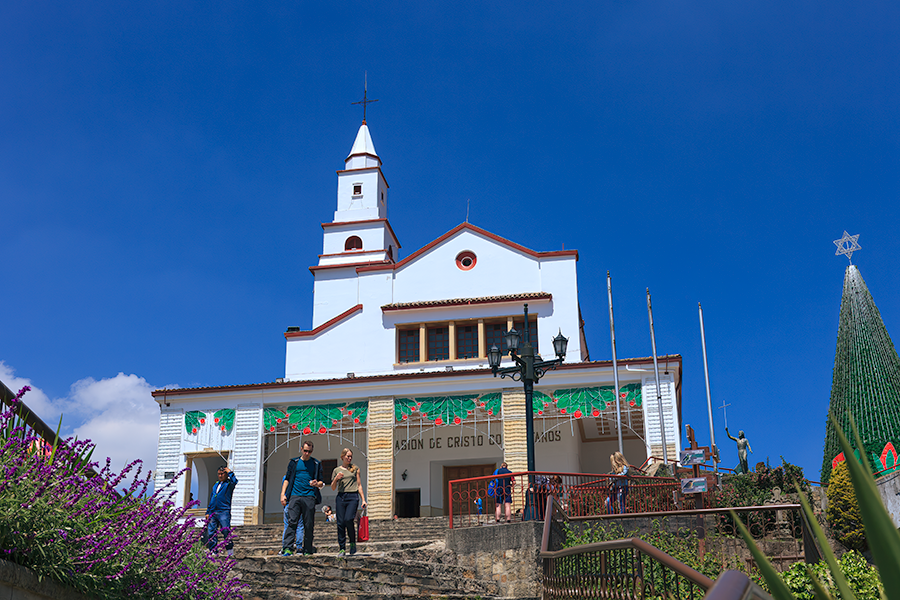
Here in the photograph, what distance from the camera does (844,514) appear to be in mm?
15305

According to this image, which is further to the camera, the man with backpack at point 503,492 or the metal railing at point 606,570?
the man with backpack at point 503,492

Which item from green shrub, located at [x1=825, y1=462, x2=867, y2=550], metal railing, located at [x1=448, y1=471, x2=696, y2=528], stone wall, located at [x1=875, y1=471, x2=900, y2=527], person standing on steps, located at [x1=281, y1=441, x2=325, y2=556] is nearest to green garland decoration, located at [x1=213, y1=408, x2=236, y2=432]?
metal railing, located at [x1=448, y1=471, x2=696, y2=528]

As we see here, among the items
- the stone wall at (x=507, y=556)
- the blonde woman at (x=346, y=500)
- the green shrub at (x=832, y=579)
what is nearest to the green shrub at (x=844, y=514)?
the green shrub at (x=832, y=579)

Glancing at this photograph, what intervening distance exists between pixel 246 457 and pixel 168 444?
7.45 feet

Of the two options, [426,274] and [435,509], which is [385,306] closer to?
[426,274]

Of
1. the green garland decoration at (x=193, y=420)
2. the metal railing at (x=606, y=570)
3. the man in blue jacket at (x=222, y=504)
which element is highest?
the green garland decoration at (x=193, y=420)

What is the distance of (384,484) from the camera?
67.9 feet

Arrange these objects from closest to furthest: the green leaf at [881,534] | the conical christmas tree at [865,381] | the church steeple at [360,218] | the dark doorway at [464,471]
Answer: the green leaf at [881,534] < the conical christmas tree at [865,381] < the dark doorway at [464,471] < the church steeple at [360,218]

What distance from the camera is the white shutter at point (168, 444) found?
71.9 ft

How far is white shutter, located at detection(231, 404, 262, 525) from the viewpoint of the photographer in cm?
2122

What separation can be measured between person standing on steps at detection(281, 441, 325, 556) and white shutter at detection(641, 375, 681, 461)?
11.1m

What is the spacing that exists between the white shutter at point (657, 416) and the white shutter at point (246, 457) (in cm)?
1021

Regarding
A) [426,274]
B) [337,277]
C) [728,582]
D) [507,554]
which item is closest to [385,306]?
[426,274]

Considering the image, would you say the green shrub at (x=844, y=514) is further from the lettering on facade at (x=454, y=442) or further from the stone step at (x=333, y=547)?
the lettering on facade at (x=454, y=442)
